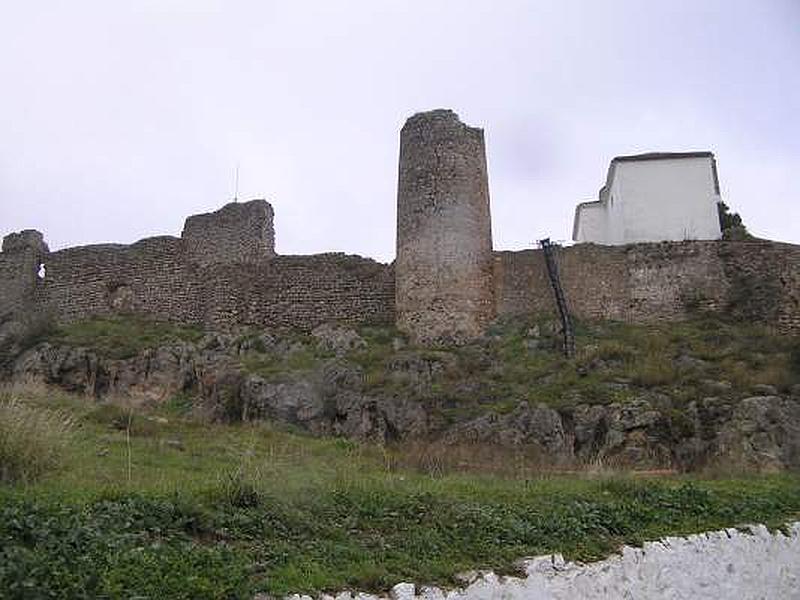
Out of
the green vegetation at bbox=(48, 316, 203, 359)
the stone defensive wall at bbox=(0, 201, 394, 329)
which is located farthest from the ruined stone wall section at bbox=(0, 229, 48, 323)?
the green vegetation at bbox=(48, 316, 203, 359)

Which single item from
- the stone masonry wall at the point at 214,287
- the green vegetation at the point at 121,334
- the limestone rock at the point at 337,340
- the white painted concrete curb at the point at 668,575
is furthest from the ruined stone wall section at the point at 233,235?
the white painted concrete curb at the point at 668,575

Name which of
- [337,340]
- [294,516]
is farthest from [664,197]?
[294,516]

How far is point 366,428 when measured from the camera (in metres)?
19.7

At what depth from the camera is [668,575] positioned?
426 inches

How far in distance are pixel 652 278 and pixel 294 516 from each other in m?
17.8

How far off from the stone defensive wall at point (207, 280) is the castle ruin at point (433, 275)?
0.03m

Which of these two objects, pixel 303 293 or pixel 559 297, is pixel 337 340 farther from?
pixel 559 297

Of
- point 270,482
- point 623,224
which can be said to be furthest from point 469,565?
point 623,224

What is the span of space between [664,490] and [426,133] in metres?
14.2

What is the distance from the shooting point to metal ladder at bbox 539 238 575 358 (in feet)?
76.5

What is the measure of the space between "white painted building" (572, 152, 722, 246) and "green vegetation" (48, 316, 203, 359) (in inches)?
526

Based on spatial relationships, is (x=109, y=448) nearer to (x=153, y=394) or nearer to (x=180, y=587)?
(x=180, y=587)

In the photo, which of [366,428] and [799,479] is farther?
[366,428]

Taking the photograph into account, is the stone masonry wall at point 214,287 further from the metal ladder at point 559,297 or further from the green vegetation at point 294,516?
the green vegetation at point 294,516
